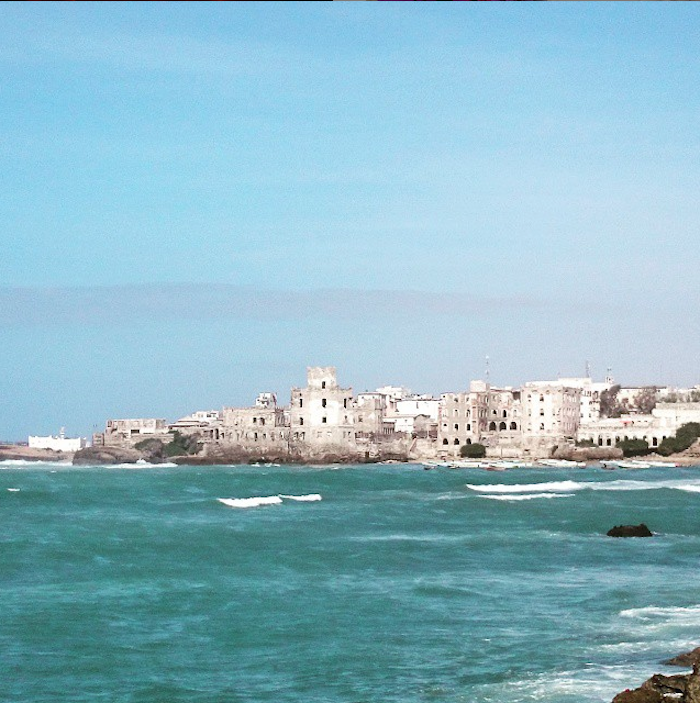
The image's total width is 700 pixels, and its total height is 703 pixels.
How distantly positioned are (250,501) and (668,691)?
56.6 meters

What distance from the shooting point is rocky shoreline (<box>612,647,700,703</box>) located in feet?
65.0

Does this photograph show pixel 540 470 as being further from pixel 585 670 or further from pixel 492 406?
pixel 585 670

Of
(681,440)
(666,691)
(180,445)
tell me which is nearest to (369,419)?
(180,445)

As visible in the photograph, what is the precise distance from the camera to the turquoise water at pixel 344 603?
2570 centimetres

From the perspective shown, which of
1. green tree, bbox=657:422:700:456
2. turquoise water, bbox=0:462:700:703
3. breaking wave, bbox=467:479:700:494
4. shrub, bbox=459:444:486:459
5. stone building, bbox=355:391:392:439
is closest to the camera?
turquoise water, bbox=0:462:700:703

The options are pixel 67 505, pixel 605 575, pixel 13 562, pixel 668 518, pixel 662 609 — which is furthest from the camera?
pixel 67 505

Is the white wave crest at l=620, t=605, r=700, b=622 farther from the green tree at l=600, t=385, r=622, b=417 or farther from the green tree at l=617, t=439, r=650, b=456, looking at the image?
the green tree at l=600, t=385, r=622, b=417

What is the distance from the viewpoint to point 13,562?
145 feet

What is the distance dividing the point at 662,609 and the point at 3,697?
15176mm

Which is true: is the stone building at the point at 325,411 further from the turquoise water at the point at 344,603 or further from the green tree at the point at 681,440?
the turquoise water at the point at 344,603

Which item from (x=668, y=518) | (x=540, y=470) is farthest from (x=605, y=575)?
(x=540, y=470)

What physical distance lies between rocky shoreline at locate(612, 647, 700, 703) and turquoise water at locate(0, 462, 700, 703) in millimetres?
2474

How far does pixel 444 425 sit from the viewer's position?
482ft

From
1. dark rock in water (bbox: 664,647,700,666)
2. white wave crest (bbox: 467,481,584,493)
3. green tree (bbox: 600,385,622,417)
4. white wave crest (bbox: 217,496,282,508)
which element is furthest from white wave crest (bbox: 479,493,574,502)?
green tree (bbox: 600,385,622,417)
